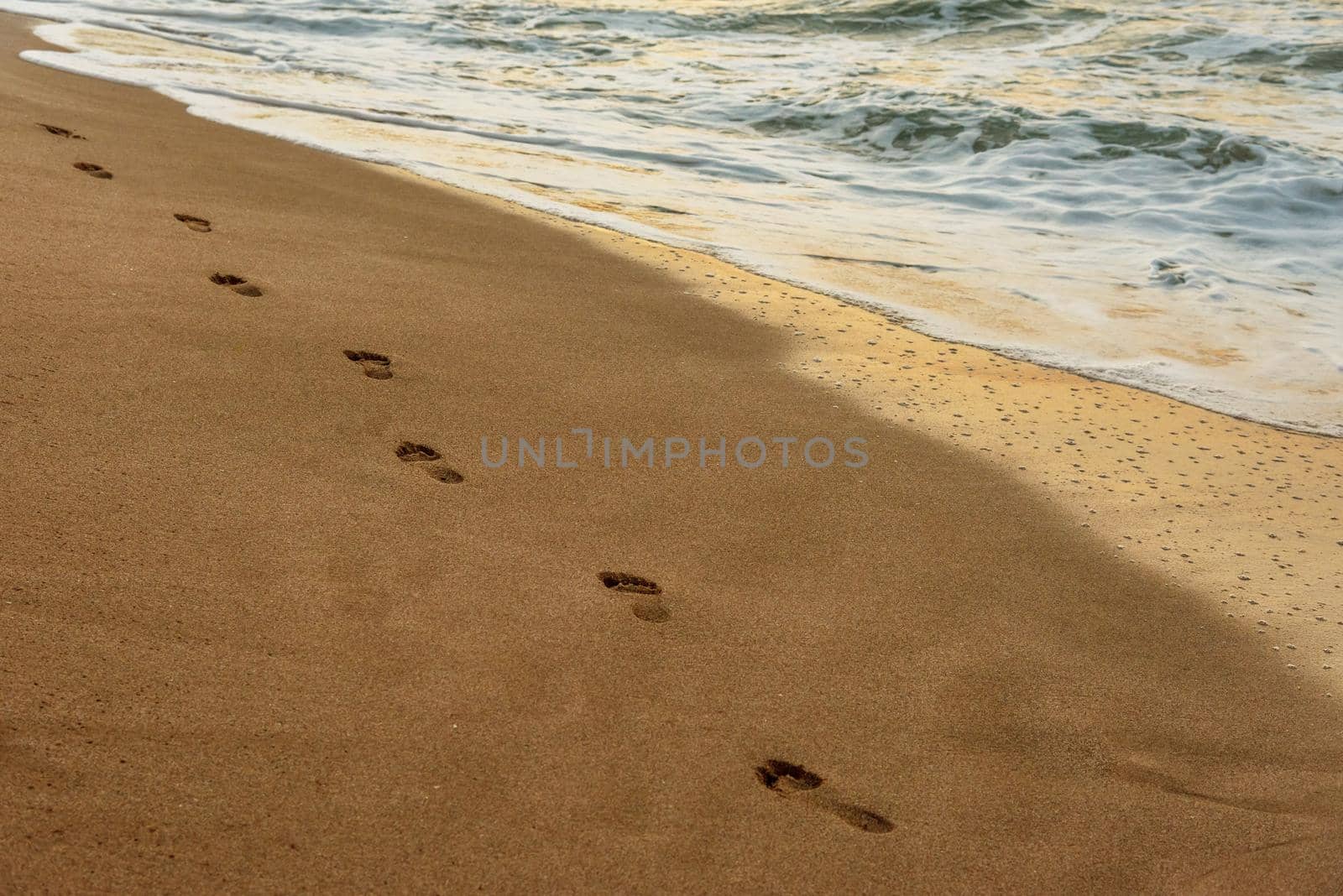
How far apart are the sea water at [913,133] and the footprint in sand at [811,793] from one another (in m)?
2.88

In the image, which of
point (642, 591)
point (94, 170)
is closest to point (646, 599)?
point (642, 591)

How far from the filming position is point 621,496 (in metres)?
3.01

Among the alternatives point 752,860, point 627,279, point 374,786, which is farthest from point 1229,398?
point 374,786

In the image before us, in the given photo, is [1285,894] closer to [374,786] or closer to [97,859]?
[374,786]

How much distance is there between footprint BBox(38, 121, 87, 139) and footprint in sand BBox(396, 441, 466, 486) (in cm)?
299

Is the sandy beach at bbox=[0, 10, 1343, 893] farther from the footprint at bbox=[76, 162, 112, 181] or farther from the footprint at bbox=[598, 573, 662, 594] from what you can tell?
the footprint at bbox=[76, 162, 112, 181]

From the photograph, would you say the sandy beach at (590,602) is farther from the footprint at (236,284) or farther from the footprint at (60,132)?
the footprint at (60,132)

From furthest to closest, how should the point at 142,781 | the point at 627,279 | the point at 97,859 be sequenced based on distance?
the point at 627,279 < the point at 142,781 < the point at 97,859

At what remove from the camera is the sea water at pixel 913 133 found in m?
5.27

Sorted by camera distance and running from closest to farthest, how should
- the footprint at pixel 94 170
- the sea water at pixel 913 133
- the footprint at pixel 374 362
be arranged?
the footprint at pixel 374 362 < the footprint at pixel 94 170 < the sea water at pixel 913 133

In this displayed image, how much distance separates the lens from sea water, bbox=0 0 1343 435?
527 centimetres

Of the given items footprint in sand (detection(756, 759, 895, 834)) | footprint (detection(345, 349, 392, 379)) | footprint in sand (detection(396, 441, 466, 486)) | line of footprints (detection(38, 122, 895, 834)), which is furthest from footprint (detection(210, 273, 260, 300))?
footprint in sand (detection(756, 759, 895, 834))

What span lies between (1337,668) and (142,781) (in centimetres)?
260

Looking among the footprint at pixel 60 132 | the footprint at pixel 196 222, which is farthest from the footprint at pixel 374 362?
the footprint at pixel 60 132
